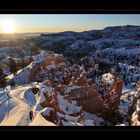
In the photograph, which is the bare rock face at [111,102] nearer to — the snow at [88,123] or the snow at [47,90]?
the snow at [88,123]

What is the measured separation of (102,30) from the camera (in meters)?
2.69

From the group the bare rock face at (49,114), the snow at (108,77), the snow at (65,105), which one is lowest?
the snow at (65,105)

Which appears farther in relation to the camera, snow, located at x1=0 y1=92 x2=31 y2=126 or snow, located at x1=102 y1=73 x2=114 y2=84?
snow, located at x1=102 y1=73 x2=114 y2=84

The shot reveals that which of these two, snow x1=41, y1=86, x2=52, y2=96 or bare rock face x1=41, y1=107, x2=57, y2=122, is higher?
snow x1=41, y1=86, x2=52, y2=96

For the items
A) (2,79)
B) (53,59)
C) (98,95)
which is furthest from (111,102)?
(2,79)

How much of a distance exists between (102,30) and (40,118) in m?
0.96

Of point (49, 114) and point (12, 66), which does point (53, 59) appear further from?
point (49, 114)

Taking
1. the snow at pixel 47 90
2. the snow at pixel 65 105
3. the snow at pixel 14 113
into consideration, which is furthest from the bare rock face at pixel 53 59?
the snow at pixel 14 113

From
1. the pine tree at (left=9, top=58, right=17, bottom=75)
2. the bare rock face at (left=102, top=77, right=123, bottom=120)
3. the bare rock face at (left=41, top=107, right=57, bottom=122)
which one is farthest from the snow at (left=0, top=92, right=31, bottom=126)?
the bare rock face at (left=102, top=77, right=123, bottom=120)

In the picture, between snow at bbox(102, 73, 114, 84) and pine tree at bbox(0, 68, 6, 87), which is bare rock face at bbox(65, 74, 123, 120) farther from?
pine tree at bbox(0, 68, 6, 87)

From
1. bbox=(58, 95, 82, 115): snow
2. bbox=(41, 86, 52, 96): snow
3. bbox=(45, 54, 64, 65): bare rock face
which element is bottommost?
bbox=(58, 95, 82, 115): snow

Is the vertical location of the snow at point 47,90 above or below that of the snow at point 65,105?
above
